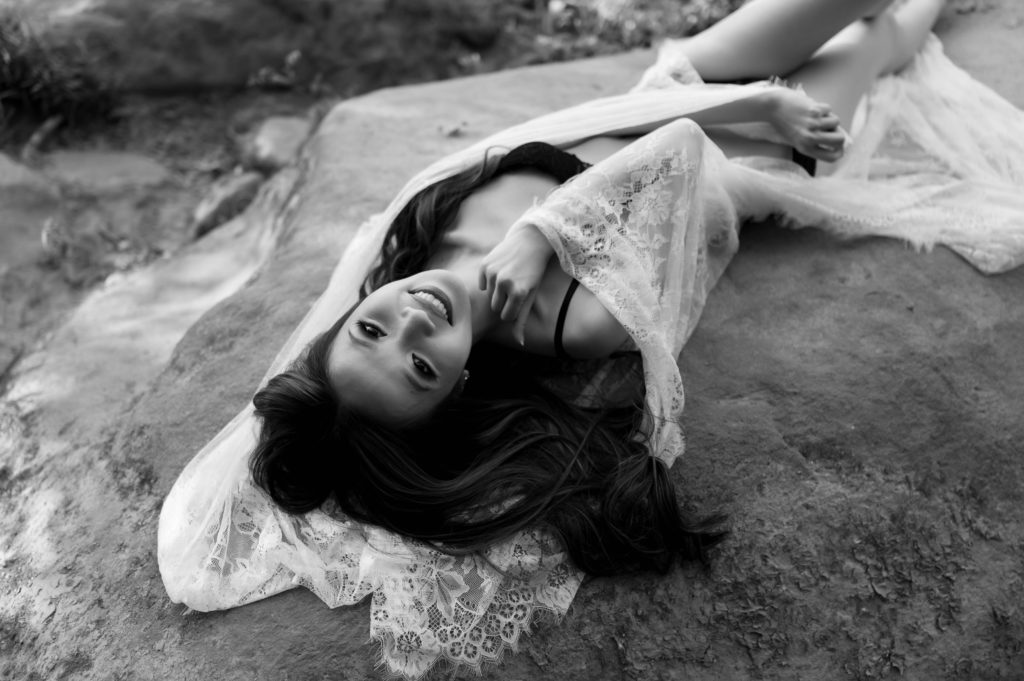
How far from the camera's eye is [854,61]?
144 inches

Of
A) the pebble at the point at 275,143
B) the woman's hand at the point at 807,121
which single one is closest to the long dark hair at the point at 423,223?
the woman's hand at the point at 807,121

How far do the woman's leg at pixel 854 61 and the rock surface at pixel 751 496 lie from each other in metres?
0.59

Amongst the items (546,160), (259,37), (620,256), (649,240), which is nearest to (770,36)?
(546,160)

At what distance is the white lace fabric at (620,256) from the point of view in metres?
2.51

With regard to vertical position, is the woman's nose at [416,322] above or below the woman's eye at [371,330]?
above

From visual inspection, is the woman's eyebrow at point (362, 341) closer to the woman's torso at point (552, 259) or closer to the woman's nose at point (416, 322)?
the woman's nose at point (416, 322)

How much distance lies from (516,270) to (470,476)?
0.57m

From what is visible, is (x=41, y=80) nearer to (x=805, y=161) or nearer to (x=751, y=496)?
(x=805, y=161)

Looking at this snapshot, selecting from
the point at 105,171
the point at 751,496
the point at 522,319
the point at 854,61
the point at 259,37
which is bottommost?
the point at 105,171

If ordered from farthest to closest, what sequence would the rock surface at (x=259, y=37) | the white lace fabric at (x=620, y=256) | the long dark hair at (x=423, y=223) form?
the rock surface at (x=259, y=37) < the long dark hair at (x=423, y=223) < the white lace fabric at (x=620, y=256)

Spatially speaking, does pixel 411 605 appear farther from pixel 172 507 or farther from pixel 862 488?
pixel 862 488

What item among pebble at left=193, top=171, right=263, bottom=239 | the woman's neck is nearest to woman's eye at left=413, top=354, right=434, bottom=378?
the woman's neck

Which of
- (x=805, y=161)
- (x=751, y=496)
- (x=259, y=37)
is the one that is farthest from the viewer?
(x=259, y=37)

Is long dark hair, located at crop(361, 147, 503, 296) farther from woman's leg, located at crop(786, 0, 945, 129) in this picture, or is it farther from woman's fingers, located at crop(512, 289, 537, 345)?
woman's leg, located at crop(786, 0, 945, 129)
